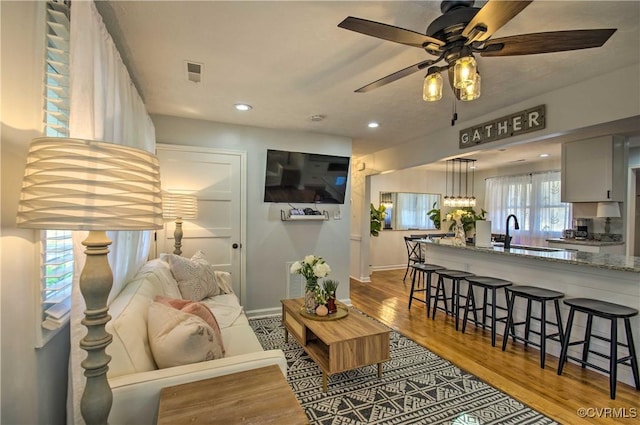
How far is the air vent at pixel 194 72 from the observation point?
2380mm

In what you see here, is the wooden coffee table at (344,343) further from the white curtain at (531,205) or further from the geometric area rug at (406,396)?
the white curtain at (531,205)

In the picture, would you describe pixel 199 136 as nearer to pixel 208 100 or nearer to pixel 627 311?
pixel 208 100

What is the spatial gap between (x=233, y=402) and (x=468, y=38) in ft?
6.71

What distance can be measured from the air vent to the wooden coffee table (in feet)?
7.39

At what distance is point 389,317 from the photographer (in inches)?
159

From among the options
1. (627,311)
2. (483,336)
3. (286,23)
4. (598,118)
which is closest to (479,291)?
(483,336)

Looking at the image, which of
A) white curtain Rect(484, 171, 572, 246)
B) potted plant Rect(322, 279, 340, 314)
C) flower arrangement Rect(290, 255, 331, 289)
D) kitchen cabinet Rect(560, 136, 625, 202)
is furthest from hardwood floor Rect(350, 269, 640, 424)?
white curtain Rect(484, 171, 572, 246)

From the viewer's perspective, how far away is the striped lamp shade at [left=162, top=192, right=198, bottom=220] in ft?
10.7

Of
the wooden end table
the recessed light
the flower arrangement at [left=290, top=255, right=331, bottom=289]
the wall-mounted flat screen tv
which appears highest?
the recessed light

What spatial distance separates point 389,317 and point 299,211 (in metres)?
1.86

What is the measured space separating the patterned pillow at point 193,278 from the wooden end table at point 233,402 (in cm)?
151

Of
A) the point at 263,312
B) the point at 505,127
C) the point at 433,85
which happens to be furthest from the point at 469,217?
the point at 433,85

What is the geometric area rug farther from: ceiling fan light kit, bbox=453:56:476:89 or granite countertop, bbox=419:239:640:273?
ceiling fan light kit, bbox=453:56:476:89

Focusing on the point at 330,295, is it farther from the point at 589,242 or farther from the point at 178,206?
the point at 589,242
